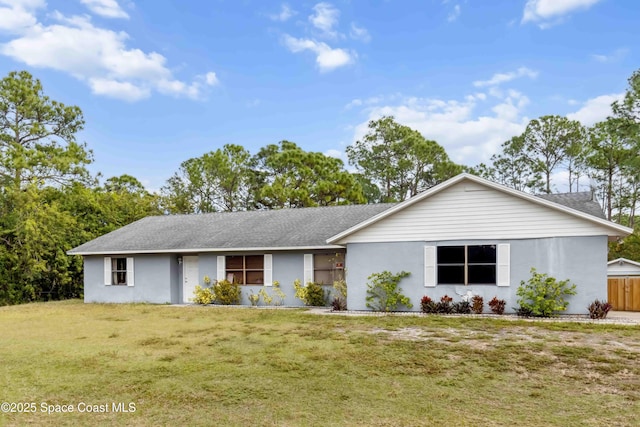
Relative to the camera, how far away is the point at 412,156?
33875 mm

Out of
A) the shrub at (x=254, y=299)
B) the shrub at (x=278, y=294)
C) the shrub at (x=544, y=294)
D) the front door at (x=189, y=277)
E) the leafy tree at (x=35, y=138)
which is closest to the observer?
the shrub at (x=544, y=294)

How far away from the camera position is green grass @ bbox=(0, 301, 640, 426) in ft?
15.6

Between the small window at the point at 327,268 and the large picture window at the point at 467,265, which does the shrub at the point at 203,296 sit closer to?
the small window at the point at 327,268

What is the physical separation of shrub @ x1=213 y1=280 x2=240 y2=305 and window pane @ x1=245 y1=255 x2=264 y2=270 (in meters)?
0.88

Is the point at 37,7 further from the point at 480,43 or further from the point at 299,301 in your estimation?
the point at 480,43

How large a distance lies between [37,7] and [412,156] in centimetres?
2490

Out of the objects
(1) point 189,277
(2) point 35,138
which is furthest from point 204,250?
(2) point 35,138

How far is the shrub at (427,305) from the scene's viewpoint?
13.0 metres

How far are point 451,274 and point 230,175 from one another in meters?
24.7

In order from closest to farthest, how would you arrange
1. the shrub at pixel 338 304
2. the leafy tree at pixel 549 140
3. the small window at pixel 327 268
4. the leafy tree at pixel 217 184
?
the shrub at pixel 338 304
the small window at pixel 327 268
the leafy tree at pixel 549 140
the leafy tree at pixel 217 184

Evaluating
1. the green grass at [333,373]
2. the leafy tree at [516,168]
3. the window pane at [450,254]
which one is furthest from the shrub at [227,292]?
the leafy tree at [516,168]

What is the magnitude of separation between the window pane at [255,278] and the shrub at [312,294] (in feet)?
5.38

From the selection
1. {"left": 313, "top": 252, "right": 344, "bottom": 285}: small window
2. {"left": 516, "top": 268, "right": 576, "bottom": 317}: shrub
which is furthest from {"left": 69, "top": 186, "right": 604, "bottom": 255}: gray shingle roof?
{"left": 516, "top": 268, "right": 576, "bottom": 317}: shrub

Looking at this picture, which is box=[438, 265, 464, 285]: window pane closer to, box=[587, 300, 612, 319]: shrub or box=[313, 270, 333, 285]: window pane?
box=[587, 300, 612, 319]: shrub
